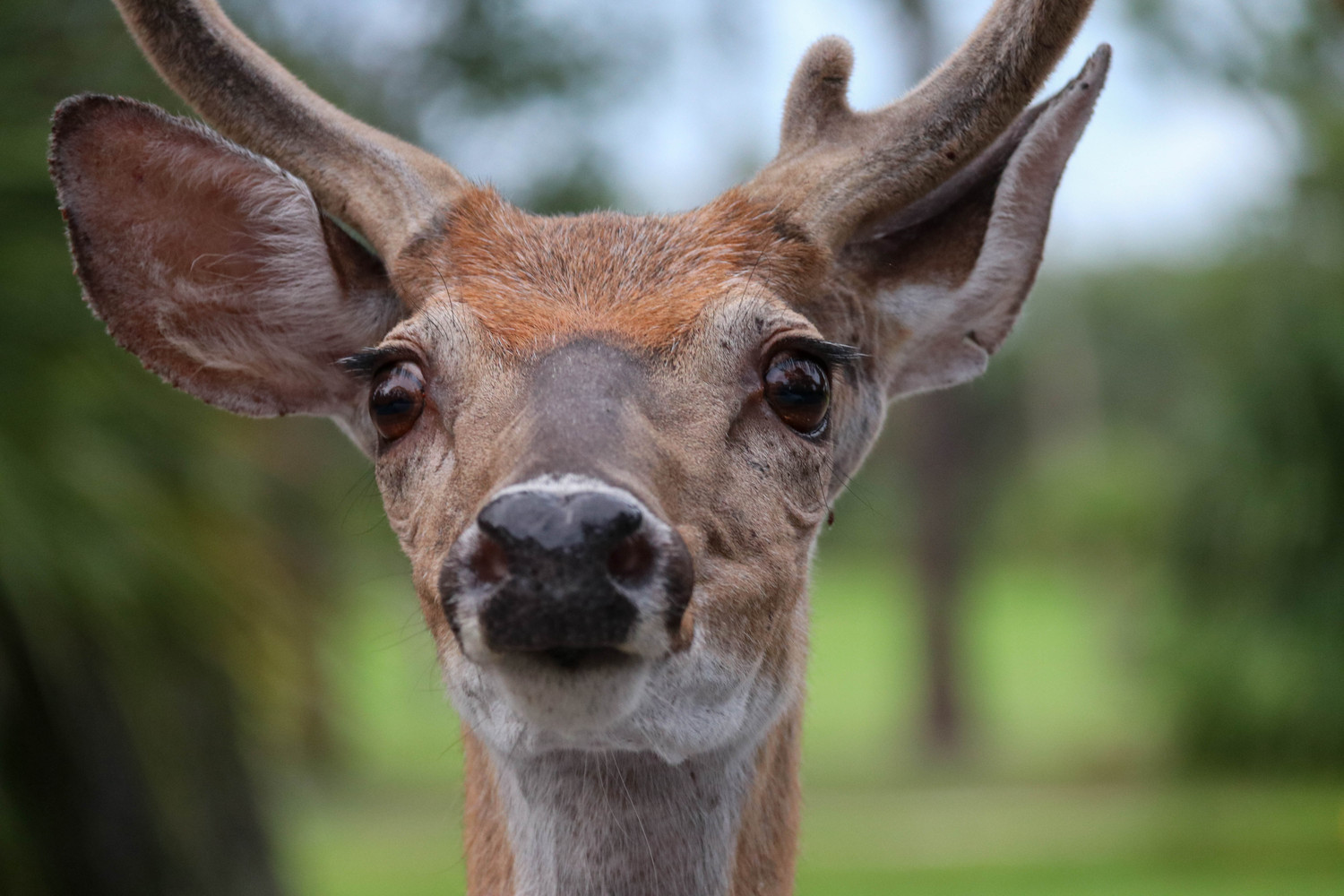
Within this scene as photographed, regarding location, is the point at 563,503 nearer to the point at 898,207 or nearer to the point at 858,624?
the point at 898,207

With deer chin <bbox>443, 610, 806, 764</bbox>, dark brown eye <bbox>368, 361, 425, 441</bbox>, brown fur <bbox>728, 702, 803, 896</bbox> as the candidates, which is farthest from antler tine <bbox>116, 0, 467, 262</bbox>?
brown fur <bbox>728, 702, 803, 896</bbox>

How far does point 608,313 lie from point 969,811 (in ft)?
59.1

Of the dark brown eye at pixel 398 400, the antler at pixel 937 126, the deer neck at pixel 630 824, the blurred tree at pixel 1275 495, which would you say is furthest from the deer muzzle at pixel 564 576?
the blurred tree at pixel 1275 495

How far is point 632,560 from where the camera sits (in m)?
2.87

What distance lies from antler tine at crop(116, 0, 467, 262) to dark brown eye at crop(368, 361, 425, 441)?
487mm

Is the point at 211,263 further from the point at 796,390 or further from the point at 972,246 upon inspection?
the point at 972,246

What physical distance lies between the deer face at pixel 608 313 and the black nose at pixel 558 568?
0.16 ft

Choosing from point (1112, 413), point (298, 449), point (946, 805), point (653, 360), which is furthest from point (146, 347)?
point (1112, 413)

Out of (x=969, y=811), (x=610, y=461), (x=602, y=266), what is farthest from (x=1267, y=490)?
(x=610, y=461)

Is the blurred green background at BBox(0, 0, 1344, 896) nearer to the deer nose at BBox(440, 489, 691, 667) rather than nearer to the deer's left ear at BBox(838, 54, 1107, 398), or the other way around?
the deer's left ear at BBox(838, 54, 1107, 398)

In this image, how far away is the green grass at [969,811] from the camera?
15195 millimetres

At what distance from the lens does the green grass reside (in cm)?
1520

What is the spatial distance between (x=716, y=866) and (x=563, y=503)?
1372 mm

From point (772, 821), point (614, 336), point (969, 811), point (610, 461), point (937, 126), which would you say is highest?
point (937, 126)
